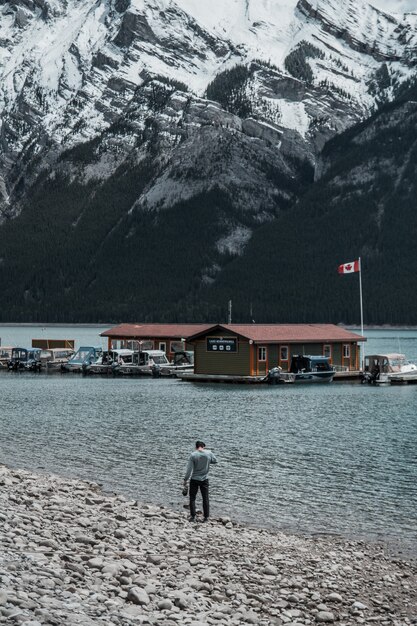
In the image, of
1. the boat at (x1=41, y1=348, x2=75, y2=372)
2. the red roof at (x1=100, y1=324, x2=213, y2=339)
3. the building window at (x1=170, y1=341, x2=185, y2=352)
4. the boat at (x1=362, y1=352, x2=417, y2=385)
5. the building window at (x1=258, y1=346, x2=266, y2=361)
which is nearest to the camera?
the building window at (x1=258, y1=346, x2=266, y2=361)

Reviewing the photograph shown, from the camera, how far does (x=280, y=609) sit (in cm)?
2108

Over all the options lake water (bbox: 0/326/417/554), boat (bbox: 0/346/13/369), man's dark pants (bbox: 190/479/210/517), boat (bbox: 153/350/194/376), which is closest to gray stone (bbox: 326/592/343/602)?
lake water (bbox: 0/326/417/554)

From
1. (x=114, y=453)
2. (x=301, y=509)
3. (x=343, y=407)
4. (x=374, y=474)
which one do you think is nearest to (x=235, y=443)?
(x=114, y=453)

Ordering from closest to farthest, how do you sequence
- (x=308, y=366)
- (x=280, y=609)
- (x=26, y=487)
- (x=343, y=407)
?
(x=280, y=609) → (x=26, y=487) → (x=343, y=407) → (x=308, y=366)

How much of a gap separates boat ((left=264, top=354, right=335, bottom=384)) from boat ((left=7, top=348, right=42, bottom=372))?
3324 centimetres

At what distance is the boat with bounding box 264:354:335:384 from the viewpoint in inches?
3482

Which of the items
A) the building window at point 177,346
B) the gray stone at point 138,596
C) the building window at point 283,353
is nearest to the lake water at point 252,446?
the building window at point 283,353

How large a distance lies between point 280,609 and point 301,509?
12235 millimetres

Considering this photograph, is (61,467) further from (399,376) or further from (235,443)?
(399,376)

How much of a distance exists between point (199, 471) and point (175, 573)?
248 inches

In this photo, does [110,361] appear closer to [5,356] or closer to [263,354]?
[5,356]

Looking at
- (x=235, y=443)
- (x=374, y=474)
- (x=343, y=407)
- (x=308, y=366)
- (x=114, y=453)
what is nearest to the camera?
(x=374, y=474)

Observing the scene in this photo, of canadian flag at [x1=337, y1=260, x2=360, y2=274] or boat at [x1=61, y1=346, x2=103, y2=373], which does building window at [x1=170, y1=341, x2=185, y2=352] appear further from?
canadian flag at [x1=337, y1=260, x2=360, y2=274]

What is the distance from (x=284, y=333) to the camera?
90375 millimetres
